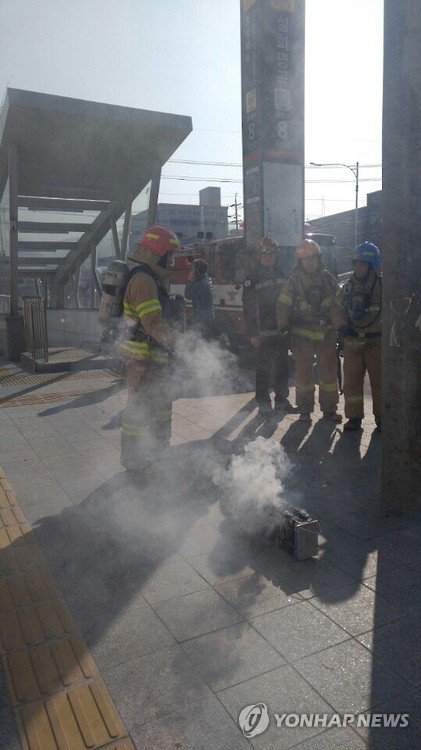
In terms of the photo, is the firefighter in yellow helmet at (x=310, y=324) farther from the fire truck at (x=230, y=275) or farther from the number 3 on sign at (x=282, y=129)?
the fire truck at (x=230, y=275)

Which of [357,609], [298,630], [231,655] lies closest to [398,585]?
[357,609]

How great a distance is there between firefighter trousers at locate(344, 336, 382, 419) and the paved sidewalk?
550 mm

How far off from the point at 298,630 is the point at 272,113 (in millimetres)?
7257

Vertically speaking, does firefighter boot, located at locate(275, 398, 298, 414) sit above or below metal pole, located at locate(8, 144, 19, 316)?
below

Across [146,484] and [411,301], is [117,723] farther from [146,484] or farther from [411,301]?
[411,301]

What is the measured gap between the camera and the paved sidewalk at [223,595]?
7.28 ft

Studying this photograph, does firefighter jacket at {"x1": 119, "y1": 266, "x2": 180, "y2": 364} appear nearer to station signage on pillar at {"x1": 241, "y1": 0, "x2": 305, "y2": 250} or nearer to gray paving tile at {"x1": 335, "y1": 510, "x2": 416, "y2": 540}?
gray paving tile at {"x1": 335, "y1": 510, "x2": 416, "y2": 540}

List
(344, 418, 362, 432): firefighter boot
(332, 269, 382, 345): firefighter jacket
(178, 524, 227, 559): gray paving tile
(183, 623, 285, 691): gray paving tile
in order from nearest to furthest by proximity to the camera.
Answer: (183, 623, 285, 691): gray paving tile → (178, 524, 227, 559): gray paving tile → (332, 269, 382, 345): firefighter jacket → (344, 418, 362, 432): firefighter boot

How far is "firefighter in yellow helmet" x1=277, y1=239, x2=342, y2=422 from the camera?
623 cm

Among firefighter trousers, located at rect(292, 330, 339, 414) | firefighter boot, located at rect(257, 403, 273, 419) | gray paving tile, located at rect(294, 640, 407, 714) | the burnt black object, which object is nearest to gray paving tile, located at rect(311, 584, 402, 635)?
gray paving tile, located at rect(294, 640, 407, 714)

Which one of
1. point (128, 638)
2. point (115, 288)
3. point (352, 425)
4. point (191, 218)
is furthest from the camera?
point (191, 218)

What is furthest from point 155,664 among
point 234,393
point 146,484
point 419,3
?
point 234,393

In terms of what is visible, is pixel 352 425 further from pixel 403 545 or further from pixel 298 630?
pixel 298 630

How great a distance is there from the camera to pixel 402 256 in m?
3.74
